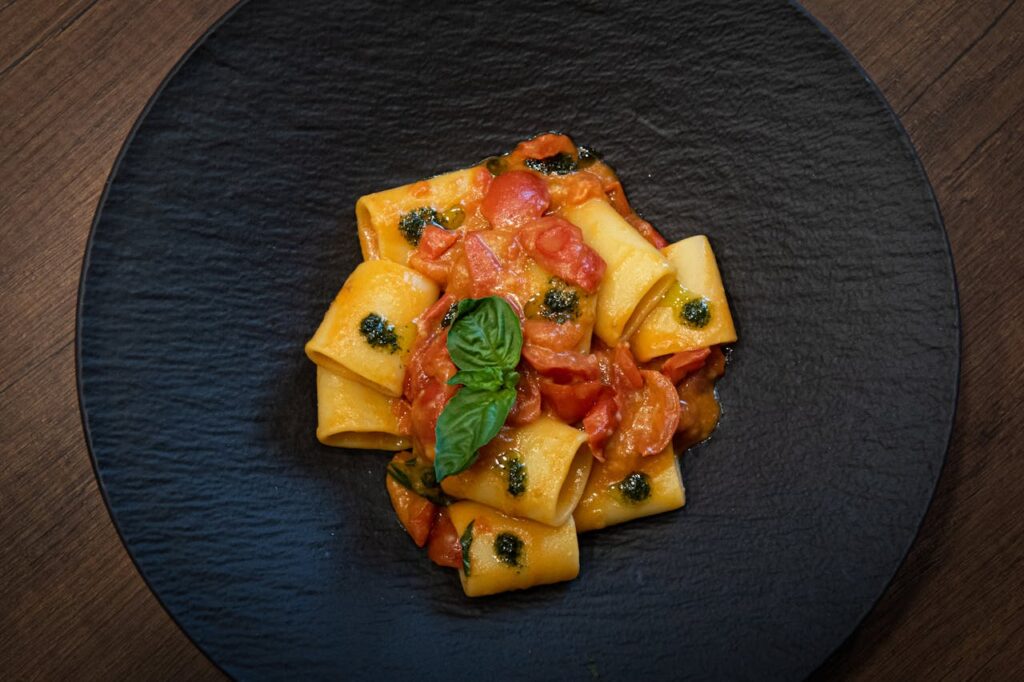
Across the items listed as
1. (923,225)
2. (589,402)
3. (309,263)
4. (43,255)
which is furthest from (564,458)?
(43,255)

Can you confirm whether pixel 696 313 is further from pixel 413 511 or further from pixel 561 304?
pixel 413 511

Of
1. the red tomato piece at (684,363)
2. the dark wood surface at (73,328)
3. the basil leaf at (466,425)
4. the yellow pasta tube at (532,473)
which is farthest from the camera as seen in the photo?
the dark wood surface at (73,328)

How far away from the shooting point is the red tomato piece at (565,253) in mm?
3109

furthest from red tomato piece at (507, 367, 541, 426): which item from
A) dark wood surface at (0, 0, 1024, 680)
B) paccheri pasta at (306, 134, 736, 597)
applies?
dark wood surface at (0, 0, 1024, 680)

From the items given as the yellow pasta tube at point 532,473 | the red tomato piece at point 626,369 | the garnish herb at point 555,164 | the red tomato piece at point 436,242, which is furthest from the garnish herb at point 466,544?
the garnish herb at point 555,164

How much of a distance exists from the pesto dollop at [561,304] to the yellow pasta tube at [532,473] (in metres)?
0.35

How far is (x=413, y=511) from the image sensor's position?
329cm

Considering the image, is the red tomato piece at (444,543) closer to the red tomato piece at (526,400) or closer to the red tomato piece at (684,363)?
the red tomato piece at (526,400)

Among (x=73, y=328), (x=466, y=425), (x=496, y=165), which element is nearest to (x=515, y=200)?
(x=496, y=165)

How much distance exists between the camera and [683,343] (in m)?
3.28

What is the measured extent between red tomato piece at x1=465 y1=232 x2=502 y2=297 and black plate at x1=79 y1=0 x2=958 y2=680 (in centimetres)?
55

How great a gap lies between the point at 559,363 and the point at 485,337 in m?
0.29

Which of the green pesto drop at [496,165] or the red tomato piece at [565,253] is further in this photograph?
the green pesto drop at [496,165]

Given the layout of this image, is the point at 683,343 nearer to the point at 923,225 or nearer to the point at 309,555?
the point at 923,225
